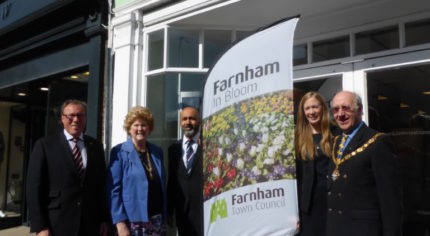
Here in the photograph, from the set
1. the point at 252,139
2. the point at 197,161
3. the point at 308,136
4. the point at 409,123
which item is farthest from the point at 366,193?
the point at 409,123

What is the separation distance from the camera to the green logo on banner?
101 inches

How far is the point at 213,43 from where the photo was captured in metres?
4.79

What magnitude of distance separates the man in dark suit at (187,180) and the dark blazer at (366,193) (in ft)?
3.60

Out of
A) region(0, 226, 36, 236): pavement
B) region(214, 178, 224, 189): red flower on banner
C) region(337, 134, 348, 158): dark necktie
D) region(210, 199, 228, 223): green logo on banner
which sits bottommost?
region(0, 226, 36, 236): pavement

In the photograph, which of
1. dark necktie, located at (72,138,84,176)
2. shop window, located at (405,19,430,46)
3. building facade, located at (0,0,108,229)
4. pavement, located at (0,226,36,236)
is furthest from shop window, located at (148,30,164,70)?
pavement, located at (0,226,36,236)

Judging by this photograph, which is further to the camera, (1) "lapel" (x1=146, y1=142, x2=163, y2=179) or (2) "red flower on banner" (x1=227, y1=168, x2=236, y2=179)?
(1) "lapel" (x1=146, y1=142, x2=163, y2=179)

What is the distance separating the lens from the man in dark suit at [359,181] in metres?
2.21

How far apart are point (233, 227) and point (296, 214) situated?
46 centimetres

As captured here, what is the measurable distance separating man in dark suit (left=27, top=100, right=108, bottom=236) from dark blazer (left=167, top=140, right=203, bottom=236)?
602 millimetres

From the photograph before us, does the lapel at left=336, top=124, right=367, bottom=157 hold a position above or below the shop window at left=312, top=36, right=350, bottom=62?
below

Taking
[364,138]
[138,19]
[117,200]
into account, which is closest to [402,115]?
[364,138]

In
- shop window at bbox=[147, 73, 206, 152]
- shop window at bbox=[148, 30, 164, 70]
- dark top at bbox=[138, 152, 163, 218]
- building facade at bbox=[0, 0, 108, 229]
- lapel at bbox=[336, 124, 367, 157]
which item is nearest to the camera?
lapel at bbox=[336, 124, 367, 157]

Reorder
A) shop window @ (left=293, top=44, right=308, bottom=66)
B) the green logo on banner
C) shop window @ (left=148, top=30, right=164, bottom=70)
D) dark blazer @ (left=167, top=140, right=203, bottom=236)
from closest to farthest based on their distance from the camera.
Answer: the green logo on banner
dark blazer @ (left=167, top=140, right=203, bottom=236)
shop window @ (left=293, top=44, right=308, bottom=66)
shop window @ (left=148, top=30, right=164, bottom=70)

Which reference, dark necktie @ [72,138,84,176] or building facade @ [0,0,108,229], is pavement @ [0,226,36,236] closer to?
building facade @ [0,0,108,229]
